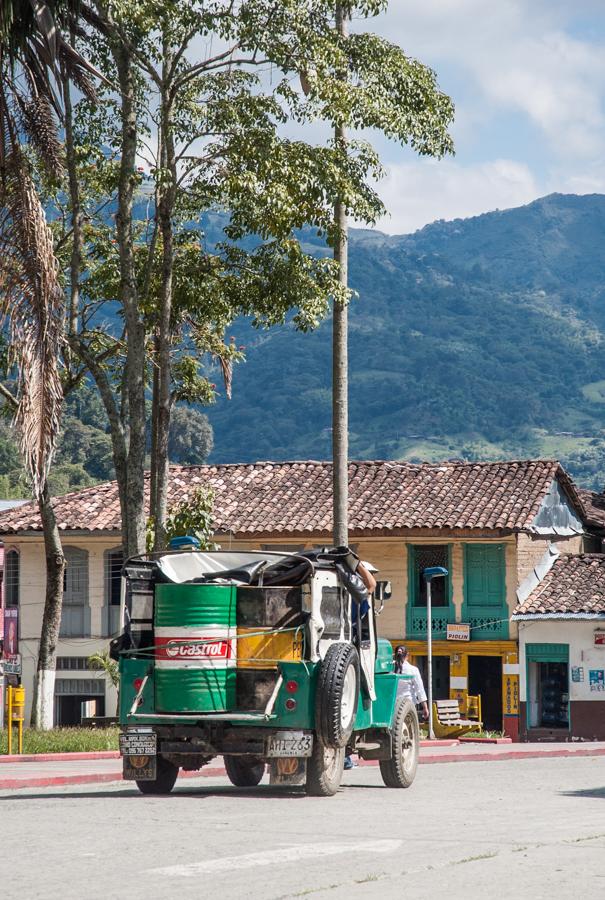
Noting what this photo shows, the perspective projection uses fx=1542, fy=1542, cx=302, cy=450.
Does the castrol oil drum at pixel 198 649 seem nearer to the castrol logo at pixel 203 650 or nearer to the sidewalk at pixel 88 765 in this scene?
the castrol logo at pixel 203 650

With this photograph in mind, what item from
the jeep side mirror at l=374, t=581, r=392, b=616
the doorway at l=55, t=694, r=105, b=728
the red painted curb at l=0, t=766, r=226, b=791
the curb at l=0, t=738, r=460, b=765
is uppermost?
the jeep side mirror at l=374, t=581, r=392, b=616

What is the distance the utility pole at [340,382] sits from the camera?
26.5 metres

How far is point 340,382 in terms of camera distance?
27.1 m

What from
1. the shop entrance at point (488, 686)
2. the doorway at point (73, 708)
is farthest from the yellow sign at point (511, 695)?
the doorway at point (73, 708)

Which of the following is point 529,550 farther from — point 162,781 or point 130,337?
point 162,781

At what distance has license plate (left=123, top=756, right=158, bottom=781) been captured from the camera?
14.7 metres

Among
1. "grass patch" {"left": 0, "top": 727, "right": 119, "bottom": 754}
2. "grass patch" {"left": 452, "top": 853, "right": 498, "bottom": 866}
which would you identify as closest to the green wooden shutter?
"grass patch" {"left": 0, "top": 727, "right": 119, "bottom": 754}

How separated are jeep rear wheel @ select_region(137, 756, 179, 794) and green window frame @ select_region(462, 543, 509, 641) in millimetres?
28640

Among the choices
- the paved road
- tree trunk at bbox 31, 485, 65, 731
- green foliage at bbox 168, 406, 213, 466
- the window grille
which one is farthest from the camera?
green foliage at bbox 168, 406, 213, 466

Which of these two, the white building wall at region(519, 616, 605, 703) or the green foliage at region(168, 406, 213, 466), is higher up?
the green foliage at region(168, 406, 213, 466)

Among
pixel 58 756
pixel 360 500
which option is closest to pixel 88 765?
pixel 58 756

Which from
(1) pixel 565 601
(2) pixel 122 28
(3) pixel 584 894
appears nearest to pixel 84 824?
(3) pixel 584 894

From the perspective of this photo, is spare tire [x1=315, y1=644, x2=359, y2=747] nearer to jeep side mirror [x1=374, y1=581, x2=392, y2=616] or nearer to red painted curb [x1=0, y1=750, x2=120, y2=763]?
jeep side mirror [x1=374, y1=581, x2=392, y2=616]

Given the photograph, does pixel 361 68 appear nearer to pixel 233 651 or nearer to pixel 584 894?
pixel 233 651
